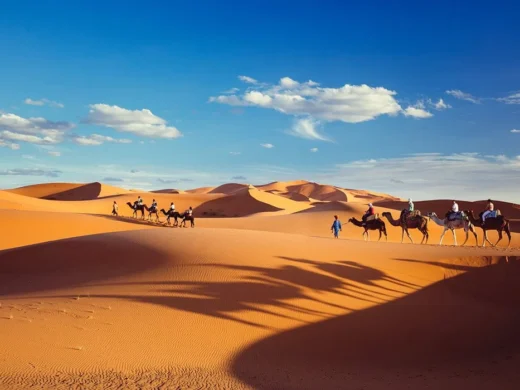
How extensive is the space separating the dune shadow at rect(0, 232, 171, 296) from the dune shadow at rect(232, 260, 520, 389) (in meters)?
6.01

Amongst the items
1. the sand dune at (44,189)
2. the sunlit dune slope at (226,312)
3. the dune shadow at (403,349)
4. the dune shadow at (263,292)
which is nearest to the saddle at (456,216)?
the sunlit dune slope at (226,312)

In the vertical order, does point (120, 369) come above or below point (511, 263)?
below

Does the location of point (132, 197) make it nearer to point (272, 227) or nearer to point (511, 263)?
point (272, 227)

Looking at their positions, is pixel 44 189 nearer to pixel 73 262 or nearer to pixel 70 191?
pixel 70 191

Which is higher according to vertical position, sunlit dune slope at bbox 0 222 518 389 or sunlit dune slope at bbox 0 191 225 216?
sunlit dune slope at bbox 0 191 225 216

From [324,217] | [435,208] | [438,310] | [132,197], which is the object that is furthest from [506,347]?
[132,197]

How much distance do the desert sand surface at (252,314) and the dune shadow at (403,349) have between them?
0.12 feet

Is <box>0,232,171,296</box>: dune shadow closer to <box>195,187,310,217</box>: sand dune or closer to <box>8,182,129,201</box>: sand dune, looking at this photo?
<box>195,187,310,217</box>: sand dune

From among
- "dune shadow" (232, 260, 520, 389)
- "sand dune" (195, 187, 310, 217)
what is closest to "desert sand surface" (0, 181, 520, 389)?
"dune shadow" (232, 260, 520, 389)

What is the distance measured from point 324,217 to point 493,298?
92.1 ft

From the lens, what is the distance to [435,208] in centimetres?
5291

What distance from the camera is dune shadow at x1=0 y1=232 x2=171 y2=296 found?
14605mm

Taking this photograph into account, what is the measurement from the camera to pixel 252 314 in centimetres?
1156

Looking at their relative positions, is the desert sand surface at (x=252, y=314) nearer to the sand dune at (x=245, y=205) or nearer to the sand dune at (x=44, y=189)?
the sand dune at (x=245, y=205)
